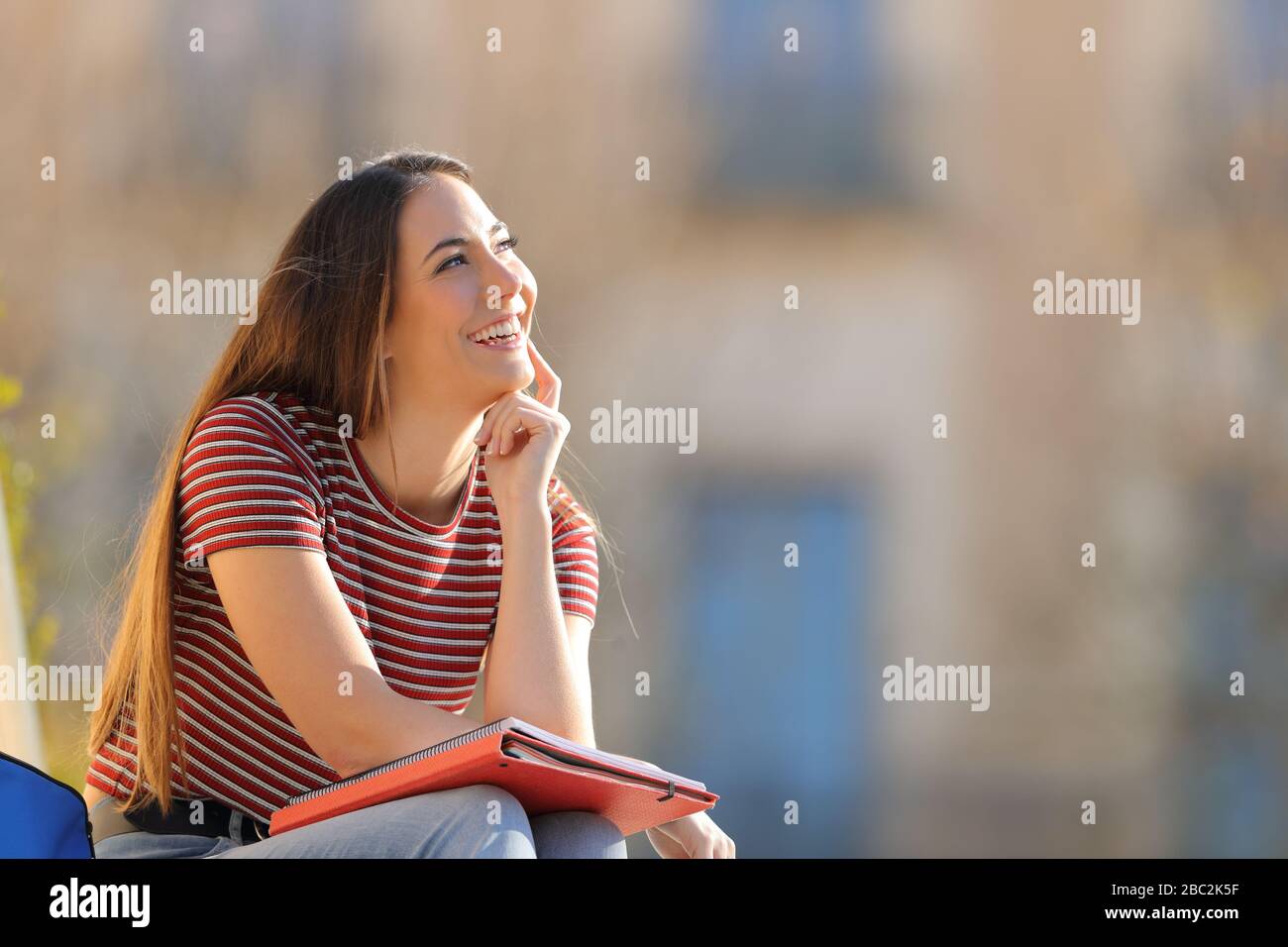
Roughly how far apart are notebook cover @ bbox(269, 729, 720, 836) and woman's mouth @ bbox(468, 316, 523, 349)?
74 cm

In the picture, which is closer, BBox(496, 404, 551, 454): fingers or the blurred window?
BBox(496, 404, 551, 454): fingers

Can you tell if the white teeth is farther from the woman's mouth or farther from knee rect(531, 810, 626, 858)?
knee rect(531, 810, 626, 858)

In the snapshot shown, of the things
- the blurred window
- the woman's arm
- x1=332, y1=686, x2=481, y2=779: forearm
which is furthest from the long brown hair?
the blurred window

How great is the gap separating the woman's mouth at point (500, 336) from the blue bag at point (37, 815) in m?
0.86

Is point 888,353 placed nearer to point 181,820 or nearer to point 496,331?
point 496,331

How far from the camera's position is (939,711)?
380cm

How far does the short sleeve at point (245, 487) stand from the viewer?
1.70 metres

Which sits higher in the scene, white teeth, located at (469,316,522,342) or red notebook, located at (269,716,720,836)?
white teeth, located at (469,316,522,342)

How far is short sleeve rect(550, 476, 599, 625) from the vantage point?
208 centimetres

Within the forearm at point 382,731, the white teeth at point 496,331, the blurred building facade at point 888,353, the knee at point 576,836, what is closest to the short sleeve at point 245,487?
the forearm at point 382,731

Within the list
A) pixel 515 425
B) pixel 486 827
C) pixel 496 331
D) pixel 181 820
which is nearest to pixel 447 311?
pixel 496 331
